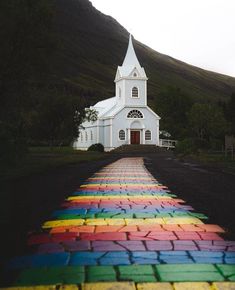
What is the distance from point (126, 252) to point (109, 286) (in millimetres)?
1130

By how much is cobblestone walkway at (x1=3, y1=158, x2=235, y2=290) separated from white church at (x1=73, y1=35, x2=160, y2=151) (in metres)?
56.5

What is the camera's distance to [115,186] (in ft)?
40.7

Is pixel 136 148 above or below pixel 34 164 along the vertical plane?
above

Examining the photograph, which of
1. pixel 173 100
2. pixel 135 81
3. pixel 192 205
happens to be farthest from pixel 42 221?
pixel 173 100

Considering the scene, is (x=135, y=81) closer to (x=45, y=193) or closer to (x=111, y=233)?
(x=45, y=193)

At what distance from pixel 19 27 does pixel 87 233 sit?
17328mm

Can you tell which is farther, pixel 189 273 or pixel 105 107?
pixel 105 107

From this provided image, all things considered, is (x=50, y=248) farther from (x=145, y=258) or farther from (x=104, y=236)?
(x=145, y=258)

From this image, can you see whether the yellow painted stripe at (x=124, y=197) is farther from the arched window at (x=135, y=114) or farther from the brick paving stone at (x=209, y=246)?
the arched window at (x=135, y=114)

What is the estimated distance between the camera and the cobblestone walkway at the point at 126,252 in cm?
392

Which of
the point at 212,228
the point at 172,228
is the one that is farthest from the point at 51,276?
the point at 212,228

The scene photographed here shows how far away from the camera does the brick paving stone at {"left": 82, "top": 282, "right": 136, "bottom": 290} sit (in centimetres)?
372

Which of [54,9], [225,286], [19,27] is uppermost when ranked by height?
[54,9]

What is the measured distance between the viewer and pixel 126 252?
4.89m
